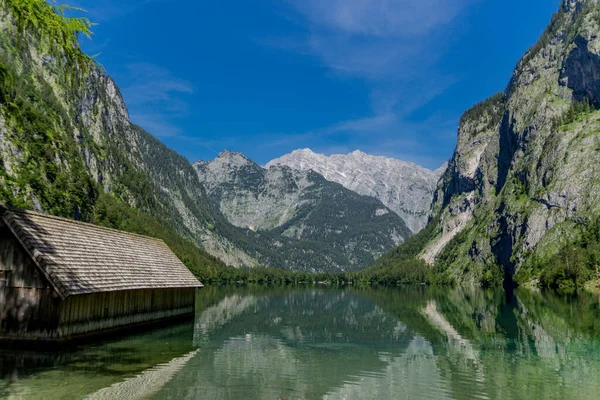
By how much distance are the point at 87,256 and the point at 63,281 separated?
560 centimetres

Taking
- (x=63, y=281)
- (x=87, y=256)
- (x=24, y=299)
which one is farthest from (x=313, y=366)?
(x=87, y=256)

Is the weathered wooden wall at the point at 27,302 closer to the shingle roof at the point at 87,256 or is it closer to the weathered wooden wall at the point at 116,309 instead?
the weathered wooden wall at the point at 116,309

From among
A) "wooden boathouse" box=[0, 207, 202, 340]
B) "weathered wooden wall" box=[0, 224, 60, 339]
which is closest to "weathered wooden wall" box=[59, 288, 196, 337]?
"wooden boathouse" box=[0, 207, 202, 340]

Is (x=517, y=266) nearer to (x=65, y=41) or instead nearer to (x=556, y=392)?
(x=556, y=392)

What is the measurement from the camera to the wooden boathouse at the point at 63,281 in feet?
87.3

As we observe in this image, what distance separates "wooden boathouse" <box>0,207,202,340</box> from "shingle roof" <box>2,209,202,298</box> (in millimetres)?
45

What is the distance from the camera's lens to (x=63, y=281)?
26281 mm

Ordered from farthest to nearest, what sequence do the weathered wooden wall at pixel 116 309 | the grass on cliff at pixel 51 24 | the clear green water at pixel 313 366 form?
the weathered wooden wall at pixel 116 309, the clear green water at pixel 313 366, the grass on cliff at pixel 51 24

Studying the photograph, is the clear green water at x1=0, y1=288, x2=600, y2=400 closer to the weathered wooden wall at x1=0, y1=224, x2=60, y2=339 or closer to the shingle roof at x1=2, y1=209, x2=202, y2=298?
the weathered wooden wall at x1=0, y1=224, x2=60, y2=339

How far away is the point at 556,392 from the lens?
19.6 meters

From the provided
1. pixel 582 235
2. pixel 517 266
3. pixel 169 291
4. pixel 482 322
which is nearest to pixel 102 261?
pixel 169 291

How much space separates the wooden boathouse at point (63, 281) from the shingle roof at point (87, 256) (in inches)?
1.8

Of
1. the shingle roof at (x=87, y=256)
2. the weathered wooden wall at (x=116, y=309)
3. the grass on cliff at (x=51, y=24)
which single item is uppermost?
the grass on cliff at (x=51, y=24)

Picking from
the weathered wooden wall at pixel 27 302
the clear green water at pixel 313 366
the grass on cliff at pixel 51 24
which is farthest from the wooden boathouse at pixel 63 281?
the grass on cliff at pixel 51 24
